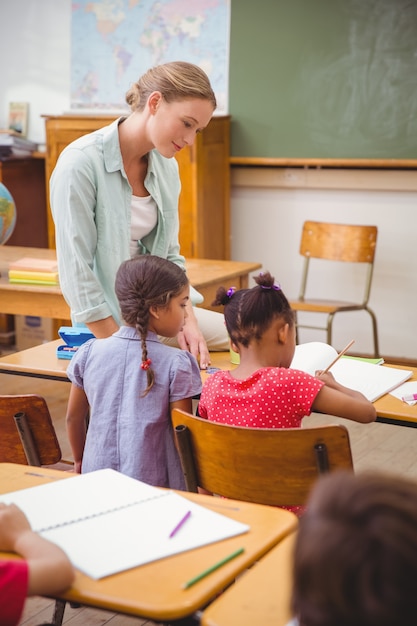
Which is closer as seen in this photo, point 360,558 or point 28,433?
point 360,558

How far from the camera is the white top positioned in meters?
2.81

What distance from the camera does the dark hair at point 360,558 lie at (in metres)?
0.80

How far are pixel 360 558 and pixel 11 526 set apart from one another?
0.66 meters

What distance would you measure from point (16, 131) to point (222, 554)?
5.18 m

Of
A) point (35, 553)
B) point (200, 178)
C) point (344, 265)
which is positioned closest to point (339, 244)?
point (344, 265)

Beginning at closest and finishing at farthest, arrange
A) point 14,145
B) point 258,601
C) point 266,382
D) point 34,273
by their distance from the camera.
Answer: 1. point 258,601
2. point 266,382
3. point 34,273
4. point 14,145

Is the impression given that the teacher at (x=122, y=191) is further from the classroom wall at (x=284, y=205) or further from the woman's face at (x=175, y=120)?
the classroom wall at (x=284, y=205)

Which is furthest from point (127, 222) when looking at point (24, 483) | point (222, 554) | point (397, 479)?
point (397, 479)

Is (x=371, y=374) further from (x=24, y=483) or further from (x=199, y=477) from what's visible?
(x=24, y=483)

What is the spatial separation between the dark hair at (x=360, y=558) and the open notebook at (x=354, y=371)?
4.83 feet

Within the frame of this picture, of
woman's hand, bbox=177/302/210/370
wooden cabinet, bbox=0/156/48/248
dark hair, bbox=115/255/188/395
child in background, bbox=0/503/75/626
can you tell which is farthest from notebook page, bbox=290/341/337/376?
wooden cabinet, bbox=0/156/48/248

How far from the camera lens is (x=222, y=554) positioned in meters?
1.29

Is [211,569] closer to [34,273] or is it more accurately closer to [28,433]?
[28,433]

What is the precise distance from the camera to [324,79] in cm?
515
